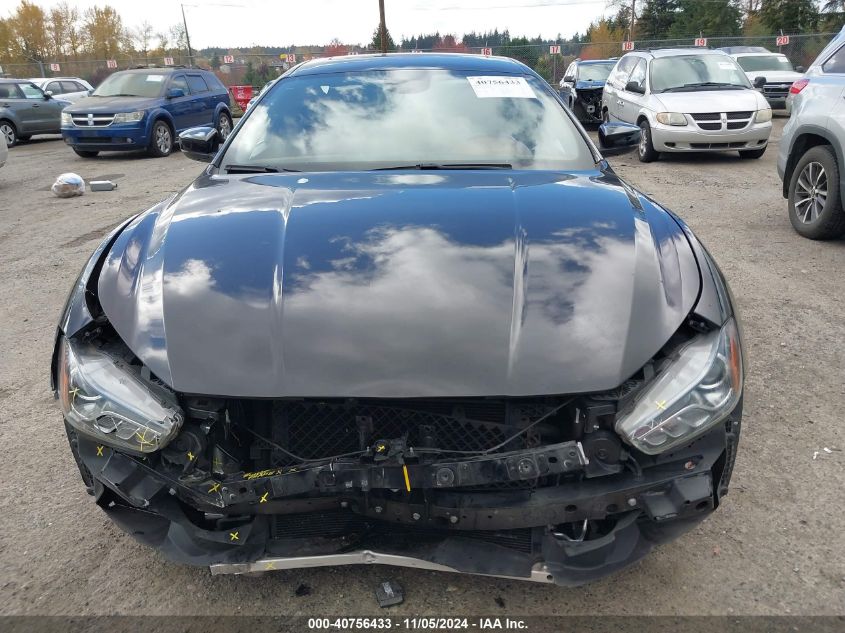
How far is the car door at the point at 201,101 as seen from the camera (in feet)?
46.3

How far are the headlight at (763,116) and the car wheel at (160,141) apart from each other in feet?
33.7

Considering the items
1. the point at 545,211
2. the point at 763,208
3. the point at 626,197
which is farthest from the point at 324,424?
the point at 763,208

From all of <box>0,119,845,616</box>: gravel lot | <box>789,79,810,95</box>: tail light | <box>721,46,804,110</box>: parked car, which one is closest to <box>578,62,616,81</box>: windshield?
<box>721,46,804,110</box>: parked car

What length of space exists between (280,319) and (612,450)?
99 cm

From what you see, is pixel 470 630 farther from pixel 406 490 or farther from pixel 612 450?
pixel 612 450

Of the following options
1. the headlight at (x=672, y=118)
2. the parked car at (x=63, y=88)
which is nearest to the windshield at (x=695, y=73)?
the headlight at (x=672, y=118)

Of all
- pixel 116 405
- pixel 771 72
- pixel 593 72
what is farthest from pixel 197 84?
pixel 116 405

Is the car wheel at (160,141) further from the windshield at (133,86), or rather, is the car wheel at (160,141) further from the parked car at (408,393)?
the parked car at (408,393)

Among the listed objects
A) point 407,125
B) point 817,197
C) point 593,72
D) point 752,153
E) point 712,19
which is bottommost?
point 752,153

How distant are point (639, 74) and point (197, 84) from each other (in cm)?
906

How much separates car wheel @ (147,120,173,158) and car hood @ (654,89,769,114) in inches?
351

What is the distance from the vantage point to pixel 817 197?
232 inches

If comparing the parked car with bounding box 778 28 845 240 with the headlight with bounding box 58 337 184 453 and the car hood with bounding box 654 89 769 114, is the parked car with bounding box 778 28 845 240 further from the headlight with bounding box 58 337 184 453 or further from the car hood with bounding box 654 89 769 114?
the headlight with bounding box 58 337 184 453

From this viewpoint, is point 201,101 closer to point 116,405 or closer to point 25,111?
point 25,111
